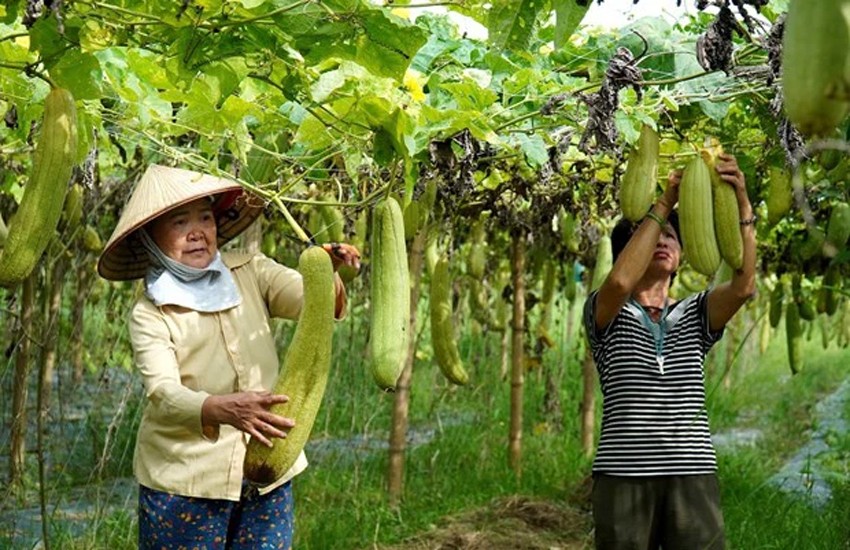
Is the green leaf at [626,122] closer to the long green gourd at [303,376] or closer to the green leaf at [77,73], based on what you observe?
the long green gourd at [303,376]

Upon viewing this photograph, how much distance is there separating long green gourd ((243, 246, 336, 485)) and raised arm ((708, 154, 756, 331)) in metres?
1.04

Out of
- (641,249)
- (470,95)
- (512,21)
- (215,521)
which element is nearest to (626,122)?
(641,249)

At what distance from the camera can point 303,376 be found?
2301 millimetres

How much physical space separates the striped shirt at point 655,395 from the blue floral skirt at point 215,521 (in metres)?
1.01

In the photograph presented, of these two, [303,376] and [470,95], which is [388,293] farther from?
[470,95]

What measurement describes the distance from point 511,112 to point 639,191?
1.88 ft

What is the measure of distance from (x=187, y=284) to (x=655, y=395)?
4.70 feet

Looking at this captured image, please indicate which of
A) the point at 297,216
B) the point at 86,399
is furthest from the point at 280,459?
the point at 86,399

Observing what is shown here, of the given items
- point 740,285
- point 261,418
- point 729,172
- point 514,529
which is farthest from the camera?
point 514,529

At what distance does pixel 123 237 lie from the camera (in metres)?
2.98

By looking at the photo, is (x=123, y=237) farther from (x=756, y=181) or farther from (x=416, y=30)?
(x=756, y=181)

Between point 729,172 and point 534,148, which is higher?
point 534,148

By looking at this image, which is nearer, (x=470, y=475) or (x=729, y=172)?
(x=729, y=172)

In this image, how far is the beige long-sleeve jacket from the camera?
9.26 ft
